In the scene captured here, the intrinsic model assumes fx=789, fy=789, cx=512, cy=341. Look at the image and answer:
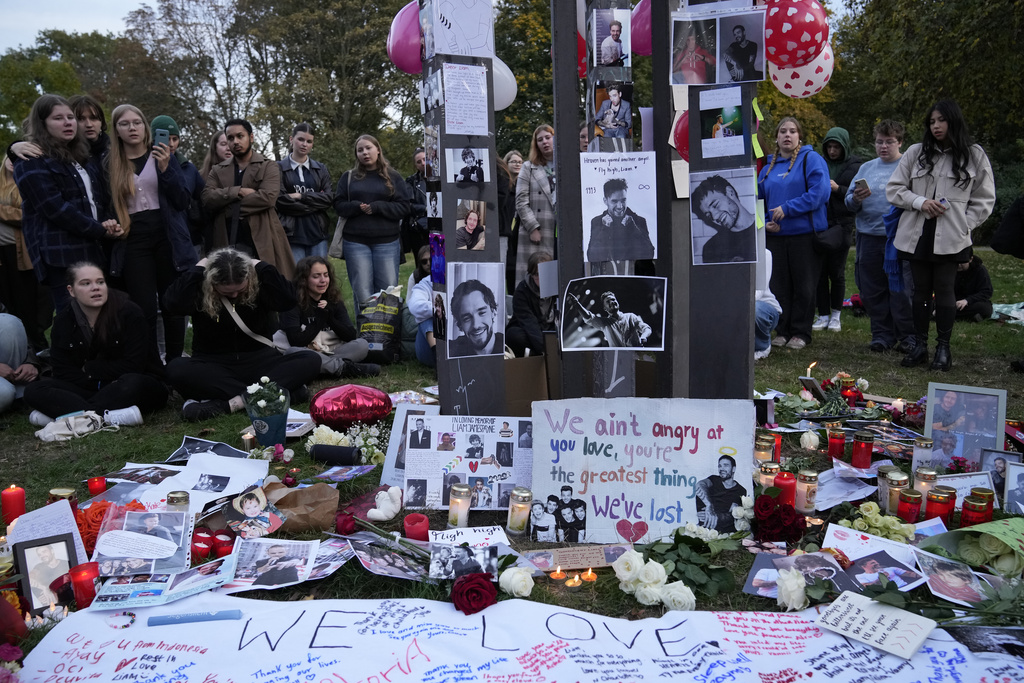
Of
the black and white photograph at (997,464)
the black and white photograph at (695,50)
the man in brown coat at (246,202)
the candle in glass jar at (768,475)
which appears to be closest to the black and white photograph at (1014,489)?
the black and white photograph at (997,464)

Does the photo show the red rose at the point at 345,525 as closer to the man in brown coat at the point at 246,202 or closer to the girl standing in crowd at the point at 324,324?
the girl standing in crowd at the point at 324,324

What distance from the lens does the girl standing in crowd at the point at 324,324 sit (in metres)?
5.97

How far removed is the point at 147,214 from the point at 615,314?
397 cm

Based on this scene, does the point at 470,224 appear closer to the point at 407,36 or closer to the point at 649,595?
the point at 407,36

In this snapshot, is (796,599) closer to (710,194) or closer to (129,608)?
(710,194)

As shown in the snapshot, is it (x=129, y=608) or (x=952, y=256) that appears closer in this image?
(x=129, y=608)

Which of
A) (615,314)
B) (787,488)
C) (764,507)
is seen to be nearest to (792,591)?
(764,507)

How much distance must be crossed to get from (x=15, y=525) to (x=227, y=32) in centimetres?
2267

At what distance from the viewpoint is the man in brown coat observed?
6211mm

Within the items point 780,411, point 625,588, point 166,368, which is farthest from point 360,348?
point 625,588

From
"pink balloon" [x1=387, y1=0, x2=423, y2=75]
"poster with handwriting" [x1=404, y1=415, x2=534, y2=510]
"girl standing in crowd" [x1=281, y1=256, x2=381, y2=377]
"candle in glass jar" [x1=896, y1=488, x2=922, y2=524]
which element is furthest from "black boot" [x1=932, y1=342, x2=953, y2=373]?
"pink balloon" [x1=387, y1=0, x2=423, y2=75]

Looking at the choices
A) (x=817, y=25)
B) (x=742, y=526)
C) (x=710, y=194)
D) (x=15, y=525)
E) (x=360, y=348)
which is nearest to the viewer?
(x=15, y=525)

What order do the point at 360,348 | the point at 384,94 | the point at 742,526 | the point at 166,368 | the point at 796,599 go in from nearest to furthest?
the point at 796,599 → the point at 742,526 → the point at 166,368 → the point at 360,348 → the point at 384,94

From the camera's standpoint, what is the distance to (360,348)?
6.22 meters
